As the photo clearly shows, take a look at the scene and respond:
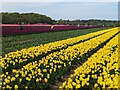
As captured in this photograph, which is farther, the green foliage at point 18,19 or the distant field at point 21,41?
the green foliage at point 18,19

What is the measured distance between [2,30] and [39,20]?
56.1 m

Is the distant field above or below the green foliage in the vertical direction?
below

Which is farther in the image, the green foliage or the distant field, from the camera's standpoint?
the green foliage

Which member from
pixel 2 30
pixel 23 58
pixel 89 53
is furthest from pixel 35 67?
pixel 2 30

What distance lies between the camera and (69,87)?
7.64m

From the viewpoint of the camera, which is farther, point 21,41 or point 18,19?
point 18,19

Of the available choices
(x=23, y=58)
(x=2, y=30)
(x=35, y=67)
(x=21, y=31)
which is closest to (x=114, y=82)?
(x=35, y=67)

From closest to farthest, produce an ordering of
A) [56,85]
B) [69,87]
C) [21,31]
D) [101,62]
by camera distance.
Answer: [69,87]
[56,85]
[101,62]
[21,31]

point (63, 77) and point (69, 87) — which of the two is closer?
point (69, 87)

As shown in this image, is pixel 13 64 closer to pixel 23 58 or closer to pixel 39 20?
pixel 23 58

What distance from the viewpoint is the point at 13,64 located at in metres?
12.0

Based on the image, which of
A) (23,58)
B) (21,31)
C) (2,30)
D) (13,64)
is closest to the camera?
(13,64)

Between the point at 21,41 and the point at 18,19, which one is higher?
the point at 18,19

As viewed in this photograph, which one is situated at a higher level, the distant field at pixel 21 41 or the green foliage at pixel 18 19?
the green foliage at pixel 18 19
